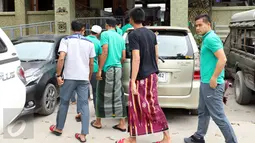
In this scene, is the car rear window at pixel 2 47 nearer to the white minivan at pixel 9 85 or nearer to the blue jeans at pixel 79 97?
the white minivan at pixel 9 85

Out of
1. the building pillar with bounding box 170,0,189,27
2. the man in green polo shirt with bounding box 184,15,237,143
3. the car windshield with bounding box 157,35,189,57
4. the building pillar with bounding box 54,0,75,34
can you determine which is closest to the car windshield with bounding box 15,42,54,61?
the car windshield with bounding box 157,35,189,57

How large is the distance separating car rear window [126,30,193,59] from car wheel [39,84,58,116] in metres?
1.70

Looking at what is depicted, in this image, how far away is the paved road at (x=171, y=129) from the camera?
14.7 ft

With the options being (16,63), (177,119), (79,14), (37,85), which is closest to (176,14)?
(79,14)

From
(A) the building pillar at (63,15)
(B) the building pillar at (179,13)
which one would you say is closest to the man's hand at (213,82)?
(B) the building pillar at (179,13)

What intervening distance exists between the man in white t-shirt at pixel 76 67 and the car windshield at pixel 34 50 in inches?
81.2

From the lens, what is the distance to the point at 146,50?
383 cm

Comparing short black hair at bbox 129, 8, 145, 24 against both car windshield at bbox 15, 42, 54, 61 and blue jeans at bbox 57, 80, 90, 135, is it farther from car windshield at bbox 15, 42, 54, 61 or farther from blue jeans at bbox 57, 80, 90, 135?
car windshield at bbox 15, 42, 54, 61

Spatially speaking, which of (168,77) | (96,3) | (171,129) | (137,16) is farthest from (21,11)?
(137,16)

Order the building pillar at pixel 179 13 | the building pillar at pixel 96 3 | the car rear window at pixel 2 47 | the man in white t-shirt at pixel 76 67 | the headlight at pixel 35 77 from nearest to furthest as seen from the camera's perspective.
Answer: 1. the car rear window at pixel 2 47
2. the man in white t-shirt at pixel 76 67
3. the headlight at pixel 35 77
4. the building pillar at pixel 179 13
5. the building pillar at pixel 96 3

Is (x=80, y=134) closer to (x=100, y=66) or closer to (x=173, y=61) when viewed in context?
(x=100, y=66)

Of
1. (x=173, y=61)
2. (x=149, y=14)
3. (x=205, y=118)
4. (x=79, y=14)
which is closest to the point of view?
(x=205, y=118)

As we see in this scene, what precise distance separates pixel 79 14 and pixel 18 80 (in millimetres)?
10794

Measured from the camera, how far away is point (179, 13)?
1112 cm
